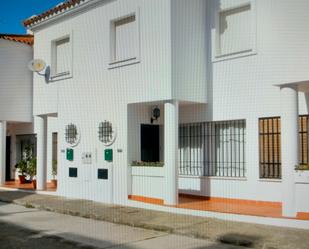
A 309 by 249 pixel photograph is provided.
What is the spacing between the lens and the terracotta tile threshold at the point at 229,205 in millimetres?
11156

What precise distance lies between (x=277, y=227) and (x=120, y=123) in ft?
19.7

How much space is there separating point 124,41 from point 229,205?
236 inches

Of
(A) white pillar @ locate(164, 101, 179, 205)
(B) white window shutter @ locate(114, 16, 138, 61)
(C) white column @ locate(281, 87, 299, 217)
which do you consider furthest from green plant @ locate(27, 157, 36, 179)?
(C) white column @ locate(281, 87, 299, 217)

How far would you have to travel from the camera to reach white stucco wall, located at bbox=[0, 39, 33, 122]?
19797 millimetres

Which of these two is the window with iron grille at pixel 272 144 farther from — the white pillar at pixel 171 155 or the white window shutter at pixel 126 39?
the white window shutter at pixel 126 39

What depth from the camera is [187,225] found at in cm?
1051

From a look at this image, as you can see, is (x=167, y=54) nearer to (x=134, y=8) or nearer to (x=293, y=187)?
(x=134, y=8)

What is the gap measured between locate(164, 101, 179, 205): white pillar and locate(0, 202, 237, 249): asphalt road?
2147mm

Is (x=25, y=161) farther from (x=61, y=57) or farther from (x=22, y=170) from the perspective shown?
(x=61, y=57)

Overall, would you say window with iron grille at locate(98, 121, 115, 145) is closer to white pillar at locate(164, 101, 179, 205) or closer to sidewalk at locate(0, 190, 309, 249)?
sidewalk at locate(0, 190, 309, 249)

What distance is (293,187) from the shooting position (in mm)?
10453

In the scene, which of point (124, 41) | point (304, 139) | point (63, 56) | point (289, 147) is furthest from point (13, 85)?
point (289, 147)

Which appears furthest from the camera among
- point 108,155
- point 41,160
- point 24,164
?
point 24,164

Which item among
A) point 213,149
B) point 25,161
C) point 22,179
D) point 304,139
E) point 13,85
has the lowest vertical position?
point 22,179
